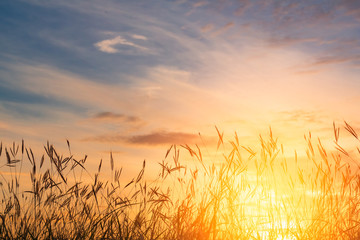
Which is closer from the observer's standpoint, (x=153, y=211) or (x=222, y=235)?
(x=222, y=235)

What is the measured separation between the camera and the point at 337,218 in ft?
14.9

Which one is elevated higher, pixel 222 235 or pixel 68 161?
pixel 68 161

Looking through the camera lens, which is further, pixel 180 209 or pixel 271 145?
pixel 271 145

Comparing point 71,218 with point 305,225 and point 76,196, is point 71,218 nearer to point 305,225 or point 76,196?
point 76,196

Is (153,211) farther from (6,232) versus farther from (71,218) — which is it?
(6,232)

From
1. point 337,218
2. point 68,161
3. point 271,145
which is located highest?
point 271,145

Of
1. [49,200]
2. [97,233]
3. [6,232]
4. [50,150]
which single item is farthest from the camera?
[49,200]

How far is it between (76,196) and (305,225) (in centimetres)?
246

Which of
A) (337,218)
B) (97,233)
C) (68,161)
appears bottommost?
(97,233)

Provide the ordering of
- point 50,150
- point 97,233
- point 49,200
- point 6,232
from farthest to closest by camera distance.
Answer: point 49,200, point 50,150, point 97,233, point 6,232

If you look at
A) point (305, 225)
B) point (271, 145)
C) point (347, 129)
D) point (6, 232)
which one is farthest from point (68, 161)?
point (347, 129)

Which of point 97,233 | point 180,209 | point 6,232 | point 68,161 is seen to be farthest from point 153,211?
point 6,232

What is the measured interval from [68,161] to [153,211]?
104 cm

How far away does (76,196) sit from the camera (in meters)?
4.48
